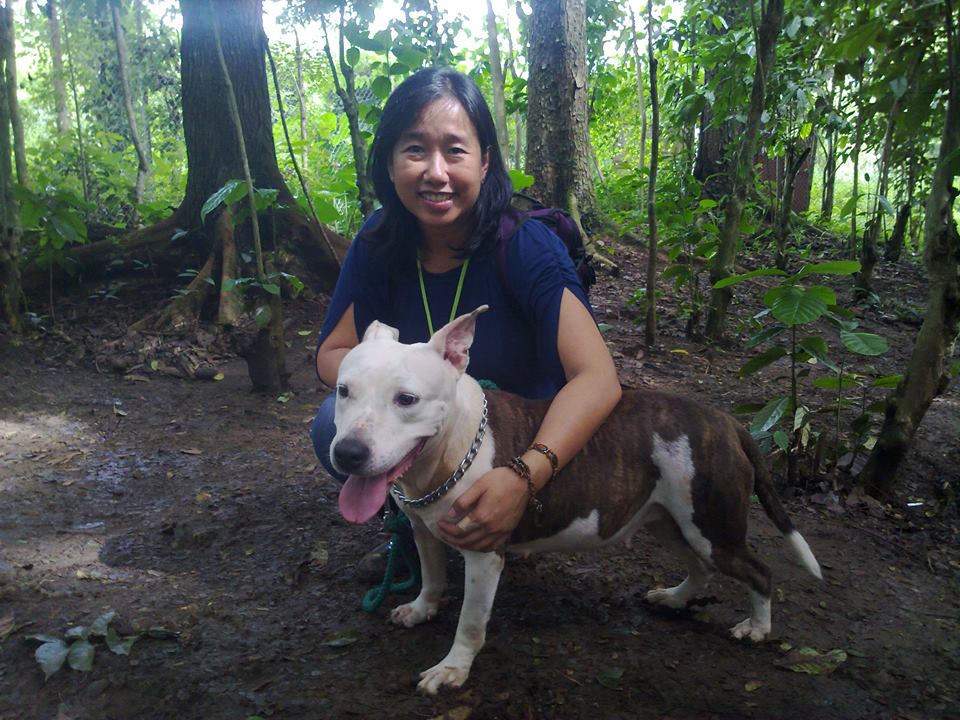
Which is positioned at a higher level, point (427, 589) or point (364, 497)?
point (364, 497)

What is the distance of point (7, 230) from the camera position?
5.15m

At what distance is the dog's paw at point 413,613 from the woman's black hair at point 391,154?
127cm

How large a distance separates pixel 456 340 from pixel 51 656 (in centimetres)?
154

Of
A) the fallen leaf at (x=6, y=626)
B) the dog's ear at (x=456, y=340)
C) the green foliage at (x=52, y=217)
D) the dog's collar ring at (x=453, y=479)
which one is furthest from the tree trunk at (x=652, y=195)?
the green foliage at (x=52, y=217)

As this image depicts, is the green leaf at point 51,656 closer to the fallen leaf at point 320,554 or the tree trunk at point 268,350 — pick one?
the fallen leaf at point 320,554

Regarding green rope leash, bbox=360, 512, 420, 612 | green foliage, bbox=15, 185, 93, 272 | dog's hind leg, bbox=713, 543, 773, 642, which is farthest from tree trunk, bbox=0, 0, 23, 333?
dog's hind leg, bbox=713, 543, 773, 642

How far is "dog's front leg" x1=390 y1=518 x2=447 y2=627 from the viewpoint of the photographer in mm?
2482

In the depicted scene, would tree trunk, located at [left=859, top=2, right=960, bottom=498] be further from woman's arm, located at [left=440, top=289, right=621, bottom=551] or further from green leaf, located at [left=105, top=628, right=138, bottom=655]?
green leaf, located at [left=105, top=628, right=138, bottom=655]

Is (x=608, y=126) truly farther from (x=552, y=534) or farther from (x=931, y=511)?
(x=552, y=534)

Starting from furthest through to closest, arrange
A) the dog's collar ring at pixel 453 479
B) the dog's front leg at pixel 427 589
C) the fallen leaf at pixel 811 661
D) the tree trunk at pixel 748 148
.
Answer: the tree trunk at pixel 748 148
the dog's front leg at pixel 427 589
the fallen leaf at pixel 811 661
the dog's collar ring at pixel 453 479

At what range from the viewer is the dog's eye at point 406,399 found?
185cm

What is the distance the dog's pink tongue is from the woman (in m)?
0.27

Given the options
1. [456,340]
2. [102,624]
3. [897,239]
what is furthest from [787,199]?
[102,624]

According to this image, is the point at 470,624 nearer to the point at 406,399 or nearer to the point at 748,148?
the point at 406,399
